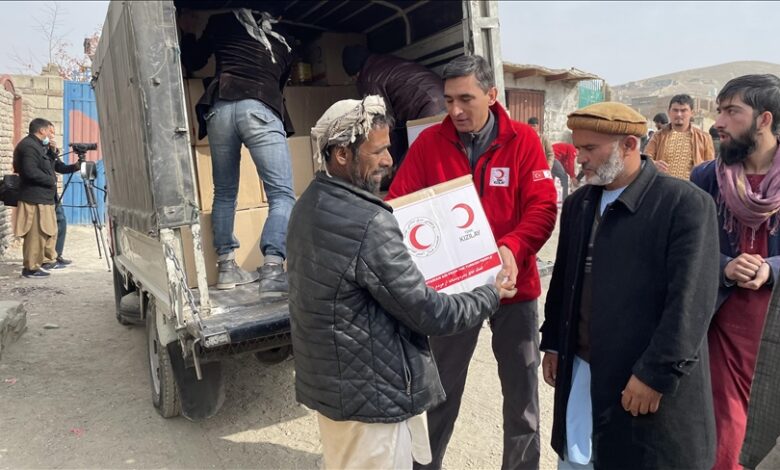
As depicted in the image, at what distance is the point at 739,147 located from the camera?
7.04ft

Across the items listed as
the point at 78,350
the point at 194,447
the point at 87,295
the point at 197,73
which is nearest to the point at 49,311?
the point at 87,295

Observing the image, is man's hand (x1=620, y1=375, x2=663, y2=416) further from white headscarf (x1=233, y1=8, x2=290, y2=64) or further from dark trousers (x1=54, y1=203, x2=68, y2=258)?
dark trousers (x1=54, y1=203, x2=68, y2=258)

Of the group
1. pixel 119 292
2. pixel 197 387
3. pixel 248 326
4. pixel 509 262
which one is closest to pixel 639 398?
pixel 509 262

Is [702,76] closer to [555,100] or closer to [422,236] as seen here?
[555,100]

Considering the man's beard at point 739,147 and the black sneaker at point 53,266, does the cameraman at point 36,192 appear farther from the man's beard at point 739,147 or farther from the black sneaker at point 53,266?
the man's beard at point 739,147

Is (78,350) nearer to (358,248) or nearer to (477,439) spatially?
(477,439)

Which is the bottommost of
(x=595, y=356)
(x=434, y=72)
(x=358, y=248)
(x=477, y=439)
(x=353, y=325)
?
(x=477, y=439)

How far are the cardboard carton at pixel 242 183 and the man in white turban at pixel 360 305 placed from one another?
2462mm

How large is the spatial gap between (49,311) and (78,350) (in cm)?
157

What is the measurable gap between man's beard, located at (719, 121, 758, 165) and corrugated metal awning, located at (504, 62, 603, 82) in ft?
33.7

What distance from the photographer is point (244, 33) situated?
10.7 feet

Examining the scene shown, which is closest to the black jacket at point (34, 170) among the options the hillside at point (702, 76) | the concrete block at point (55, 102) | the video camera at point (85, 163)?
the video camera at point (85, 163)

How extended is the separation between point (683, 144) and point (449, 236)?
3.62m

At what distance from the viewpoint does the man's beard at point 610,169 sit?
185cm
